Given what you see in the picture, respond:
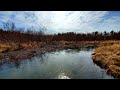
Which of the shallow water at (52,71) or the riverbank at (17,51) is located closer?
the shallow water at (52,71)

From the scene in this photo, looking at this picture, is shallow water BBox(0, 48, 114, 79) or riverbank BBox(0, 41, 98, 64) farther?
riverbank BBox(0, 41, 98, 64)

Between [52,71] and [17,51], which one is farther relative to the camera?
[17,51]
